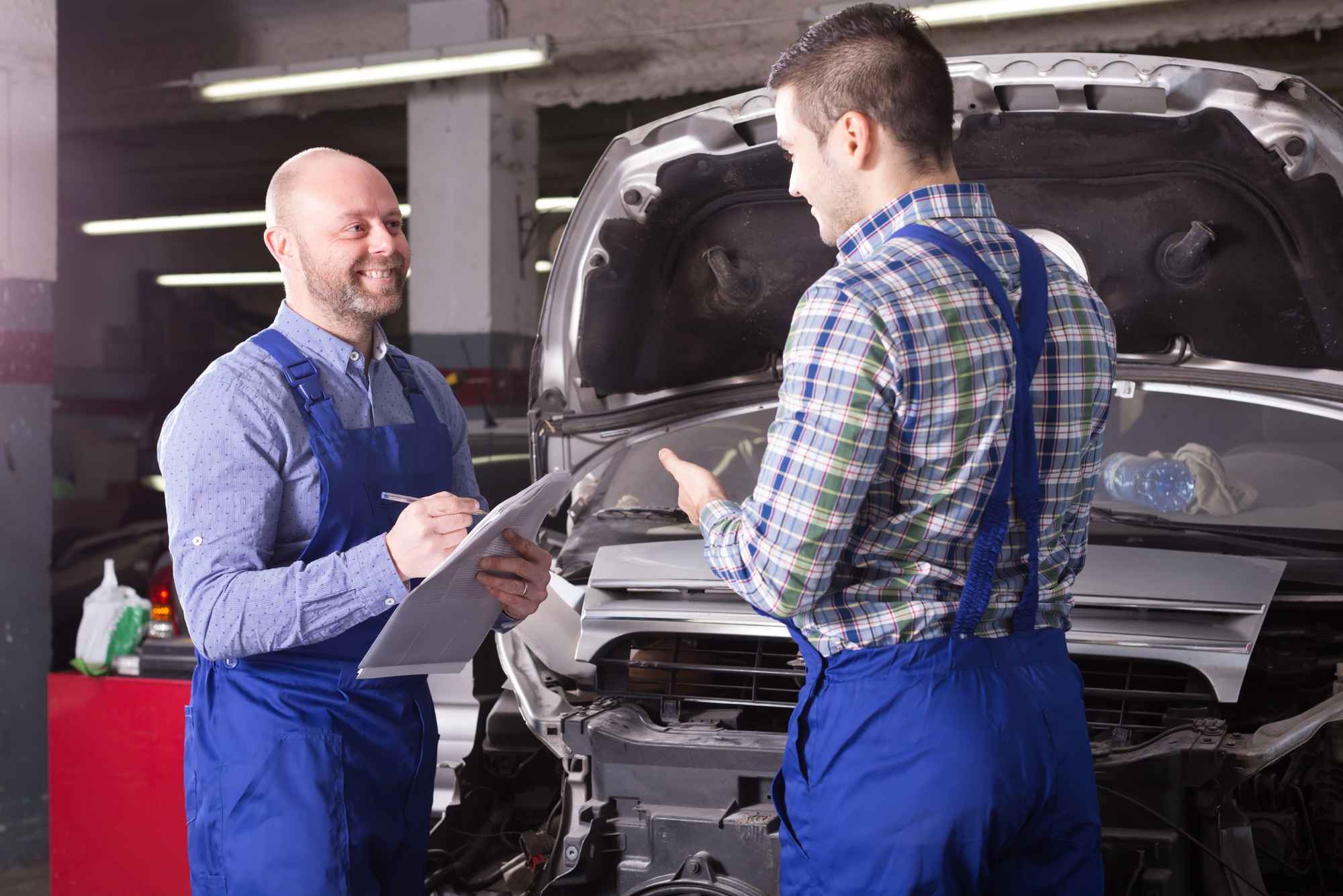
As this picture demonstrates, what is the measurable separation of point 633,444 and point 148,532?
217 inches

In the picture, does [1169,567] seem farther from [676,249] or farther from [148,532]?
[148,532]

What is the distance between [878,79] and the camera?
1435mm

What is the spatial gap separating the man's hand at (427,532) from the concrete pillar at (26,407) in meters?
2.80

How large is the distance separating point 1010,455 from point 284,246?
1186 millimetres

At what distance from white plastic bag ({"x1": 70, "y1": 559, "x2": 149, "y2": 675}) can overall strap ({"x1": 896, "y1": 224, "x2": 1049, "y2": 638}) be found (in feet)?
8.81

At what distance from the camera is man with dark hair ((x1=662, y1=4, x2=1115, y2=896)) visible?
1.36m

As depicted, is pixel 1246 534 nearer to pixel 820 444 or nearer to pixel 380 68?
pixel 820 444

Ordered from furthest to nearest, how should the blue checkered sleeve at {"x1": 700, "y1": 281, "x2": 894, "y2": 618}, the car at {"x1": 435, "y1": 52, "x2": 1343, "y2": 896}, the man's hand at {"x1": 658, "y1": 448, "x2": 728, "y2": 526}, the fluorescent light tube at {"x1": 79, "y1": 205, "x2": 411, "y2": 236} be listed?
the fluorescent light tube at {"x1": 79, "y1": 205, "x2": 411, "y2": 236}
the car at {"x1": 435, "y1": 52, "x2": 1343, "y2": 896}
the man's hand at {"x1": 658, "y1": 448, "x2": 728, "y2": 526}
the blue checkered sleeve at {"x1": 700, "y1": 281, "x2": 894, "y2": 618}

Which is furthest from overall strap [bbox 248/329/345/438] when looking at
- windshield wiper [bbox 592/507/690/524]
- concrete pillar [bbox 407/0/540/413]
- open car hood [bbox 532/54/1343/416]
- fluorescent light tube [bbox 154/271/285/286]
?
fluorescent light tube [bbox 154/271/285/286]

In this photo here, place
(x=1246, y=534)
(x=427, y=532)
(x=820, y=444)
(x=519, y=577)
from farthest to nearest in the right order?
1. (x=1246, y=534)
2. (x=519, y=577)
3. (x=427, y=532)
4. (x=820, y=444)

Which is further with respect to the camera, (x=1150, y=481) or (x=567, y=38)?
(x=567, y=38)

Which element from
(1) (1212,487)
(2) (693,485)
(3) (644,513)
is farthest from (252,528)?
(1) (1212,487)

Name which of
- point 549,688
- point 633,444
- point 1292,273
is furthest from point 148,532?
point 1292,273

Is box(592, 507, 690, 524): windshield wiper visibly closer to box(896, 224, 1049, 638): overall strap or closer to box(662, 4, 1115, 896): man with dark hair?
box(662, 4, 1115, 896): man with dark hair
